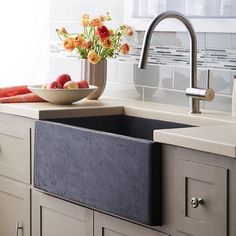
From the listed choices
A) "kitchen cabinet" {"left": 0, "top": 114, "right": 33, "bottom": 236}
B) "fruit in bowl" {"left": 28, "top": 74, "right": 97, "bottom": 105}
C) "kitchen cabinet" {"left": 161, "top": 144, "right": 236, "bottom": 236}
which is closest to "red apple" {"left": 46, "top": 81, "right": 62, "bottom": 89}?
"fruit in bowl" {"left": 28, "top": 74, "right": 97, "bottom": 105}

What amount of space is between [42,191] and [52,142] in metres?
0.22

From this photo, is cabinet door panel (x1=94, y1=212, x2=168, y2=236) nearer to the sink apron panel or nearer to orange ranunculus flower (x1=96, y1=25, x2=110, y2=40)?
the sink apron panel

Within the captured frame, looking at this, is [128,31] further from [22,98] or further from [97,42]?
[22,98]

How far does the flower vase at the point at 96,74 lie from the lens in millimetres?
3279

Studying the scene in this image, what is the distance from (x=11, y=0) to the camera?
4.10 metres

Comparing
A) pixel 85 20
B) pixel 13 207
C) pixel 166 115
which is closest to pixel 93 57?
pixel 85 20

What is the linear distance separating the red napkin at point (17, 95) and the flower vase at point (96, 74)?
23cm

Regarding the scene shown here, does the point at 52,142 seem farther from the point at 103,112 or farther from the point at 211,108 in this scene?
the point at 211,108

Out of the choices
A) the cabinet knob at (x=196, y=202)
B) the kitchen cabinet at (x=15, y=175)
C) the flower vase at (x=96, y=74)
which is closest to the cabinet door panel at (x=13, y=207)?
the kitchen cabinet at (x=15, y=175)

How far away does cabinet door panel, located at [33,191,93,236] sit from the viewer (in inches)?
104

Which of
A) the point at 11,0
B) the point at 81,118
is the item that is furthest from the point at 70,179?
the point at 11,0

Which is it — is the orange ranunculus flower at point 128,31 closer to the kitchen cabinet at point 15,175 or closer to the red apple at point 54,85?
the red apple at point 54,85

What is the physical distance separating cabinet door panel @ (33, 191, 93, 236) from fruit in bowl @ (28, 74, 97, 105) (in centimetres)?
39

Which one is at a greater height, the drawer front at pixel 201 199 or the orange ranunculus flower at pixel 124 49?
the orange ranunculus flower at pixel 124 49
